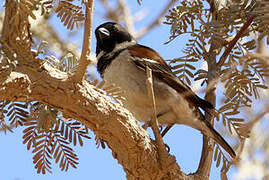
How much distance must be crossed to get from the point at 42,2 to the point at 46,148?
2.82 ft

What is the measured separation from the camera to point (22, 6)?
1.78 metres

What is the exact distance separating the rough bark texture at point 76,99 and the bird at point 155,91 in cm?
72

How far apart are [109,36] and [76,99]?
2.01 meters

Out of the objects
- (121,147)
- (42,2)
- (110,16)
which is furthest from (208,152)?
(110,16)

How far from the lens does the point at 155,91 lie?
10.2ft

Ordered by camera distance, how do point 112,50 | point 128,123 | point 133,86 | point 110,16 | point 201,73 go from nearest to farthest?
1. point 128,123
2. point 201,73
3. point 133,86
4. point 112,50
5. point 110,16

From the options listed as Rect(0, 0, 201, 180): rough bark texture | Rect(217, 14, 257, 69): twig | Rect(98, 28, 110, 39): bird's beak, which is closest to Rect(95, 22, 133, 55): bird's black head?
Rect(98, 28, 110, 39): bird's beak

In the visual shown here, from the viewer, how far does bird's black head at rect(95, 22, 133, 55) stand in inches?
151

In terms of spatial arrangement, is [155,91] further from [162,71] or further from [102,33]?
[102,33]

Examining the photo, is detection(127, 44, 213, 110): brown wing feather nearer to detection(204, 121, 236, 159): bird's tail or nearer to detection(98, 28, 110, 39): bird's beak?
detection(204, 121, 236, 159): bird's tail

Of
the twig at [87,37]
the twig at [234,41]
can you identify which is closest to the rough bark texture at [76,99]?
the twig at [87,37]

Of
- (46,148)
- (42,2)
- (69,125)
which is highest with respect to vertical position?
(42,2)

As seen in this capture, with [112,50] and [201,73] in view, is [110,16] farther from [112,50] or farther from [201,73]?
[201,73]

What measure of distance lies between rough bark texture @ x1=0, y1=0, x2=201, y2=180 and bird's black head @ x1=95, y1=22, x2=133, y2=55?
1.66 meters
